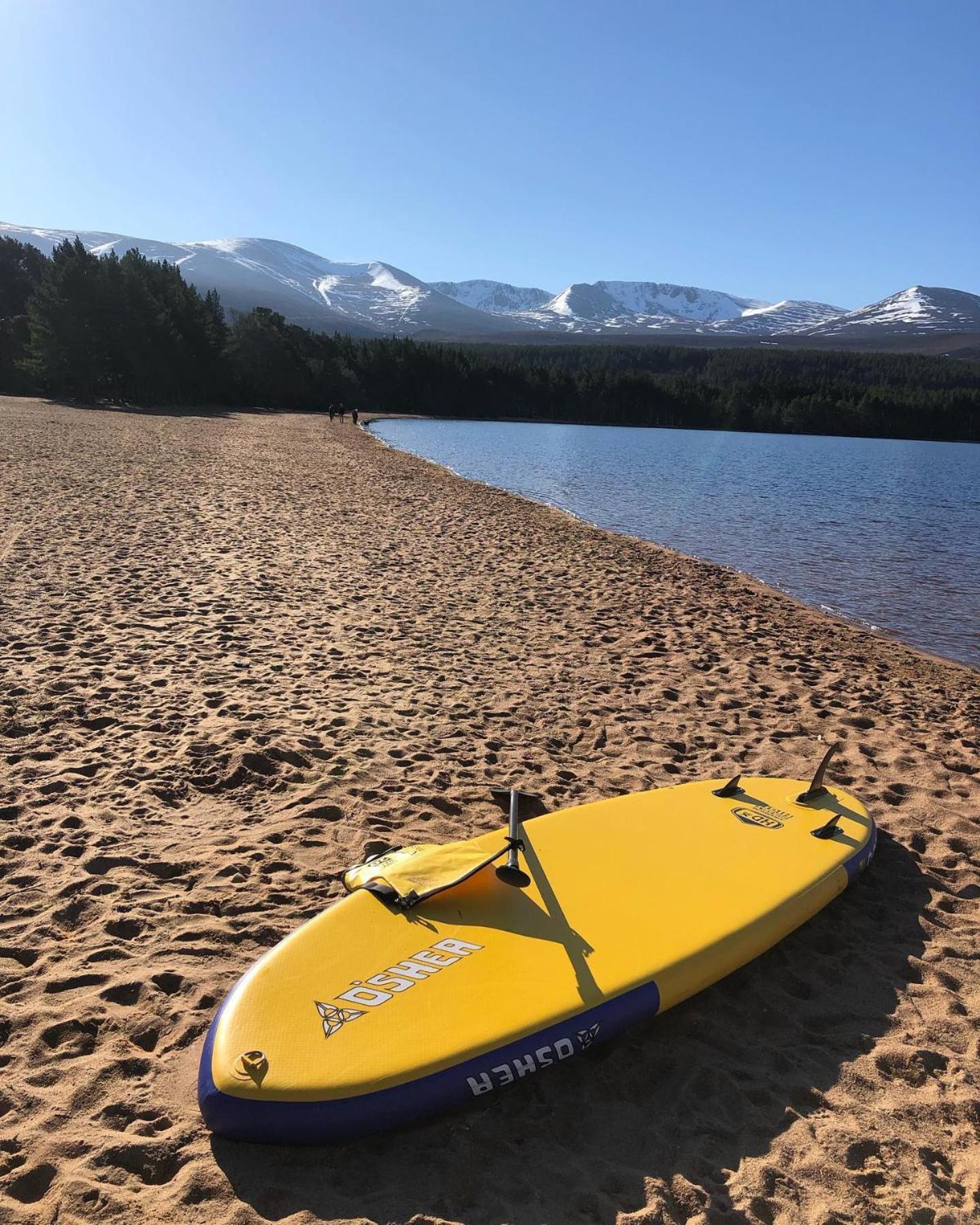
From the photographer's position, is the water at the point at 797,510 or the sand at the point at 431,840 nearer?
the sand at the point at 431,840

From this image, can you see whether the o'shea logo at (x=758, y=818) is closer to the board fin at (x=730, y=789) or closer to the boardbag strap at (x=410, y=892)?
the board fin at (x=730, y=789)

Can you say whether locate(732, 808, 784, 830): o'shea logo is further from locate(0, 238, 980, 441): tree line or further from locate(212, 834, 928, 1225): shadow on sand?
locate(0, 238, 980, 441): tree line

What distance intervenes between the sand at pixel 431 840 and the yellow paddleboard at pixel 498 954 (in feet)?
0.72

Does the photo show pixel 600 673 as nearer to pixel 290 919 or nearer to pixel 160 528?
pixel 290 919

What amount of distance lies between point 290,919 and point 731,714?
4737 millimetres

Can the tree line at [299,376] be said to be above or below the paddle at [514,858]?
above

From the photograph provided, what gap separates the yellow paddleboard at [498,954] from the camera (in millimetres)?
2697

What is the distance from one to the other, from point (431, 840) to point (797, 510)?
25.7 metres

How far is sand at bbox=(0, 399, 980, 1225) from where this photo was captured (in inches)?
104

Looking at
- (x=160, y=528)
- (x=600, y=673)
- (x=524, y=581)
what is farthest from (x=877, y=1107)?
(x=160, y=528)

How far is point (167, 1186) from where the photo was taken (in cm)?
249

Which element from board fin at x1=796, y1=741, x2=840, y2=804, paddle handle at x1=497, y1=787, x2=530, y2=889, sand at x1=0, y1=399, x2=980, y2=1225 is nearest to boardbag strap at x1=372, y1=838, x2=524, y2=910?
paddle handle at x1=497, y1=787, x2=530, y2=889

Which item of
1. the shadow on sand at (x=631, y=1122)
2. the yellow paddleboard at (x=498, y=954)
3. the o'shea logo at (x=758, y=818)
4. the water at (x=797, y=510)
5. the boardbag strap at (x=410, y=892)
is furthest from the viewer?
the water at (x=797, y=510)

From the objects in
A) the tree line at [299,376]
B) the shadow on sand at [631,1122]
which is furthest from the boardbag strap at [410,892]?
the tree line at [299,376]
